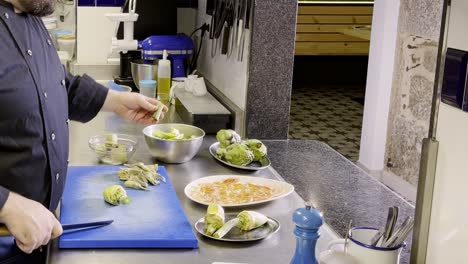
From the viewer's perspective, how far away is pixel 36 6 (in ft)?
6.15

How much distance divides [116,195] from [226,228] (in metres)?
0.37

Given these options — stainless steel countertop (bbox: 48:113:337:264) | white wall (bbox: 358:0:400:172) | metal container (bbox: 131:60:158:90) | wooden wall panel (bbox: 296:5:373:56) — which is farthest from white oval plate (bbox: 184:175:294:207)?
wooden wall panel (bbox: 296:5:373:56)

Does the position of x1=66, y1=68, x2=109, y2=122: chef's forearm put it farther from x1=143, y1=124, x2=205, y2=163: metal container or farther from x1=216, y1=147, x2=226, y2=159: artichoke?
x1=216, y1=147, x2=226, y2=159: artichoke

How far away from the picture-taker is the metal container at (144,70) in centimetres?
351

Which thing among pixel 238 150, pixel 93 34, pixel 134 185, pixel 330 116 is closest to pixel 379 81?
pixel 330 116

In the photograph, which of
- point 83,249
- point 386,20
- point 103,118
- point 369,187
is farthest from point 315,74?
point 83,249

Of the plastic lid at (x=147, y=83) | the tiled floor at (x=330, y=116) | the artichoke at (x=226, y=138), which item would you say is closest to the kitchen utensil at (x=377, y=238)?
the artichoke at (x=226, y=138)

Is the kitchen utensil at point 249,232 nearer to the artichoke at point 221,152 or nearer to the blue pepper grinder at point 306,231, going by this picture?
the blue pepper grinder at point 306,231

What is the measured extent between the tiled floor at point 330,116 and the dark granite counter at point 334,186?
3.53 m

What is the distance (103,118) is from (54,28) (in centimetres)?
232

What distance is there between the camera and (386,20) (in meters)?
5.33

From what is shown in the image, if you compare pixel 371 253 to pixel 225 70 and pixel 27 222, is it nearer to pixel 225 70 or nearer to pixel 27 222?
pixel 27 222

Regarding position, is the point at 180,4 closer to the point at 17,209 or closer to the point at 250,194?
the point at 250,194

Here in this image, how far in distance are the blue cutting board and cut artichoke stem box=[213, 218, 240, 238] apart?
0.21ft
